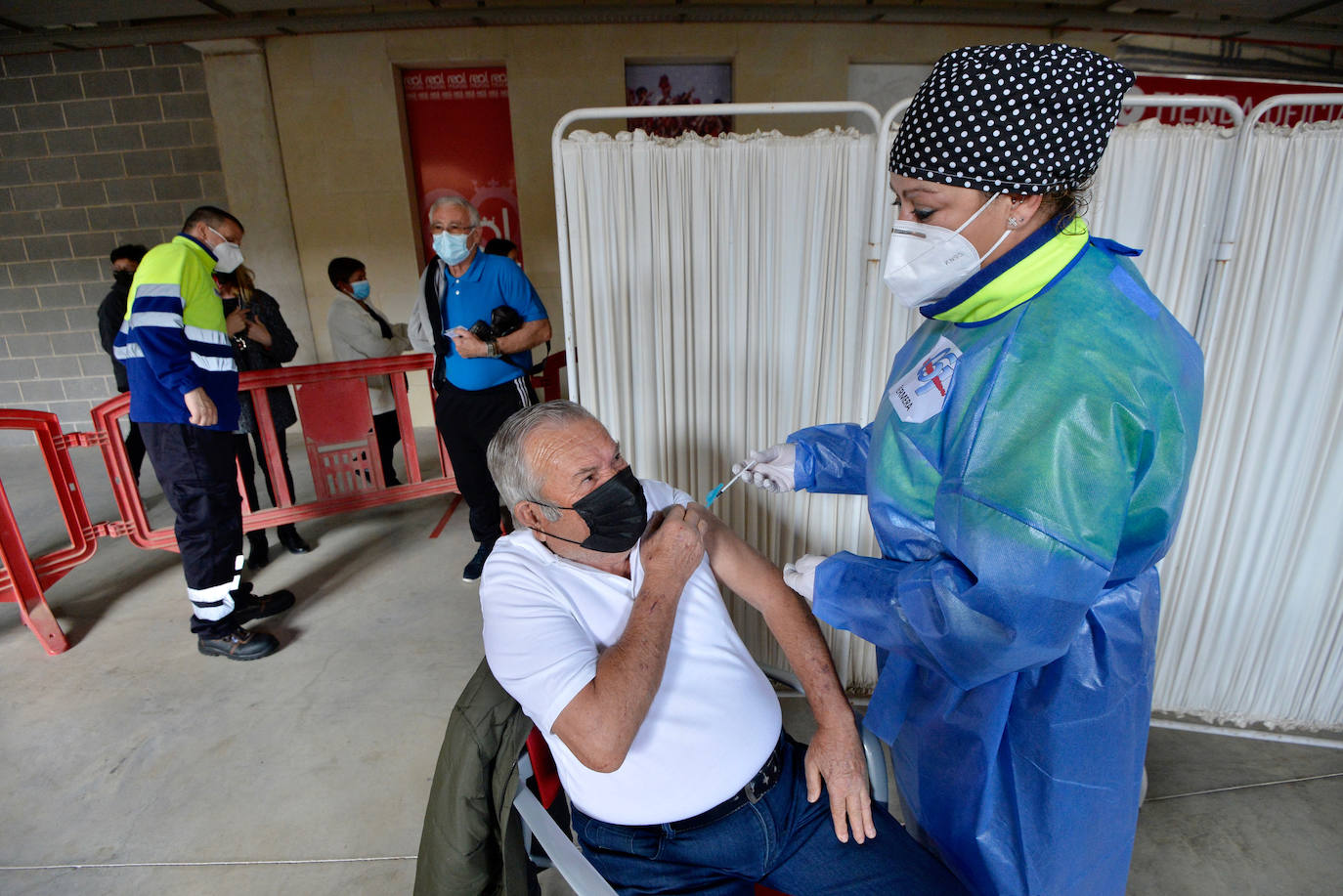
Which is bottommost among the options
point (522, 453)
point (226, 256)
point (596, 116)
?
point (522, 453)

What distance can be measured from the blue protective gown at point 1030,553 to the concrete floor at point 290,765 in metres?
1.06

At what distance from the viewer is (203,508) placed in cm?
274

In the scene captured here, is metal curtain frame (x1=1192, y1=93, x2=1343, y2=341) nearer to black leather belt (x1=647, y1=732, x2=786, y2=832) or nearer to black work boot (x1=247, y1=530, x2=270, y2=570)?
black leather belt (x1=647, y1=732, x2=786, y2=832)

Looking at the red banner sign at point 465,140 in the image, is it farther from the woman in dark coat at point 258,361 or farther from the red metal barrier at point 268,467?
the woman in dark coat at point 258,361

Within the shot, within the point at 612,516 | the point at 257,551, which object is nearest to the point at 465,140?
the point at 257,551

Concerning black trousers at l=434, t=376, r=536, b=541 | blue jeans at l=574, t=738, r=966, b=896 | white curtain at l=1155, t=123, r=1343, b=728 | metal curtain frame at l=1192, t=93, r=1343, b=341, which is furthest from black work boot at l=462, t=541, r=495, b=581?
metal curtain frame at l=1192, t=93, r=1343, b=341

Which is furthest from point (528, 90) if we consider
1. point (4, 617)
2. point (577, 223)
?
point (4, 617)

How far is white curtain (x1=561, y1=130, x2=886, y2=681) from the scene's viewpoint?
186cm

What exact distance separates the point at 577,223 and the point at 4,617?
3.41 metres

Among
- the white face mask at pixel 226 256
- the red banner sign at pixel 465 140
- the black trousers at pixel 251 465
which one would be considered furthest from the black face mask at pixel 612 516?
the red banner sign at pixel 465 140

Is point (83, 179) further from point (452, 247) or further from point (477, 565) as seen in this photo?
point (477, 565)

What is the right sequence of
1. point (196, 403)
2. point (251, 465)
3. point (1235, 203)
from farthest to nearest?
point (251, 465)
point (196, 403)
point (1235, 203)

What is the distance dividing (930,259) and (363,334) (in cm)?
352

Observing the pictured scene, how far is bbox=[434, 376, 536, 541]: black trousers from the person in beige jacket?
2.43 feet
